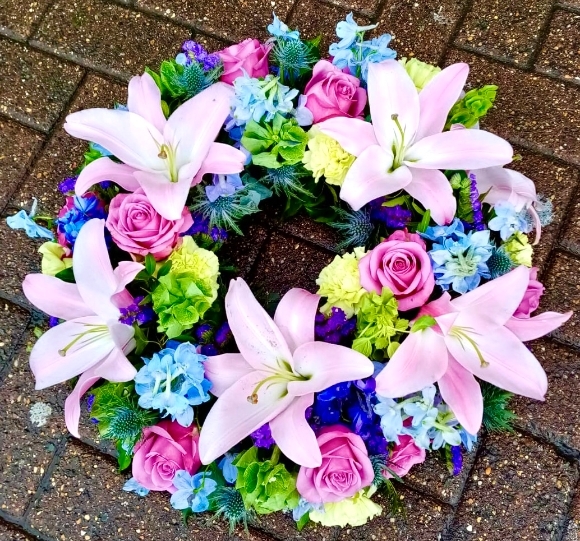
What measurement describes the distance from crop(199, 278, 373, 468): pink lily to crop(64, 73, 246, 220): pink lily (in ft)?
0.72

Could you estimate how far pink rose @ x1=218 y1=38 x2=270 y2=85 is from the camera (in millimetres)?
1188

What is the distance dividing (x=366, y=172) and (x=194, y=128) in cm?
30

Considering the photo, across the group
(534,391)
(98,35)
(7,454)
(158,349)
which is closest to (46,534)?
(7,454)

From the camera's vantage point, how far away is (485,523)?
1.27m

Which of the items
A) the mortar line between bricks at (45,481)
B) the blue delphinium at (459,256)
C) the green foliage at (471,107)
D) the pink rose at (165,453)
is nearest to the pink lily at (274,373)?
the pink rose at (165,453)

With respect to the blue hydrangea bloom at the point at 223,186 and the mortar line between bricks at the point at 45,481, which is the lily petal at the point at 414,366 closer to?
the blue hydrangea bloom at the point at 223,186

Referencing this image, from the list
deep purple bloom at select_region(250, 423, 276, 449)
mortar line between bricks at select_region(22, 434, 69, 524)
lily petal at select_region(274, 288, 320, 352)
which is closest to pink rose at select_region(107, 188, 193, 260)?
lily petal at select_region(274, 288, 320, 352)

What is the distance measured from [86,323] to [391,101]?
62cm

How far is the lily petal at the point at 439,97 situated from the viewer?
106 cm

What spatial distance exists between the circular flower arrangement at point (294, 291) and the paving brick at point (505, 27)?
1.69 feet

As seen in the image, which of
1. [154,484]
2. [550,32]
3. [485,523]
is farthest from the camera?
[550,32]

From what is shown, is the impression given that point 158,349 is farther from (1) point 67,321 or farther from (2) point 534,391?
(2) point 534,391

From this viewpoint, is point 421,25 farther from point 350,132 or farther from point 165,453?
point 165,453

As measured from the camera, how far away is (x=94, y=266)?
3.28ft
